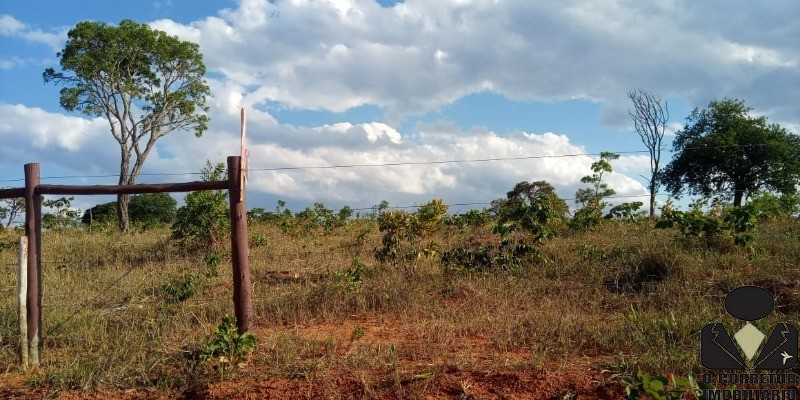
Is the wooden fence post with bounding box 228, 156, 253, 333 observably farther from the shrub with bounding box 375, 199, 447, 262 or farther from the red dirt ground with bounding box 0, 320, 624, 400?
the shrub with bounding box 375, 199, 447, 262

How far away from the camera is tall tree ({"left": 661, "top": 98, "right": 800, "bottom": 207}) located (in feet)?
86.8

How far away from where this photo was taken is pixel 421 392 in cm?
433

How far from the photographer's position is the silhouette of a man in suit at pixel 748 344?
458 cm

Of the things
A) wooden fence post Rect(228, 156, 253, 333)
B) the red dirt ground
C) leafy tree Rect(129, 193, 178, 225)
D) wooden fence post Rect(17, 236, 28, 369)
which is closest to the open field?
the red dirt ground

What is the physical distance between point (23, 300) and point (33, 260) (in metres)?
0.37

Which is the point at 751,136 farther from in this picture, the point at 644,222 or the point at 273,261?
the point at 273,261

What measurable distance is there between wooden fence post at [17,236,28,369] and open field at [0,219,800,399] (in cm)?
16

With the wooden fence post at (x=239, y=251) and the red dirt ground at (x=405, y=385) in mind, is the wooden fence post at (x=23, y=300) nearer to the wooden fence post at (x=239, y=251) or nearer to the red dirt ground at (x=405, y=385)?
the red dirt ground at (x=405, y=385)

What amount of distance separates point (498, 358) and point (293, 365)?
65.5 inches

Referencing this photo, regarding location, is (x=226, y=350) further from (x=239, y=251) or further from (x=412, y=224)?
(x=412, y=224)

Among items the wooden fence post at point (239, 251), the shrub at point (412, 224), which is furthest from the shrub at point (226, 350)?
the shrub at point (412, 224)

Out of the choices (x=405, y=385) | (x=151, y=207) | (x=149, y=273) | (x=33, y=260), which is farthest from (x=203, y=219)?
(x=151, y=207)

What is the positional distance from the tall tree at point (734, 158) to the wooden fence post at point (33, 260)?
25.9 meters

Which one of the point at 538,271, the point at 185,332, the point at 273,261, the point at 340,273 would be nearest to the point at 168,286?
the point at 185,332
